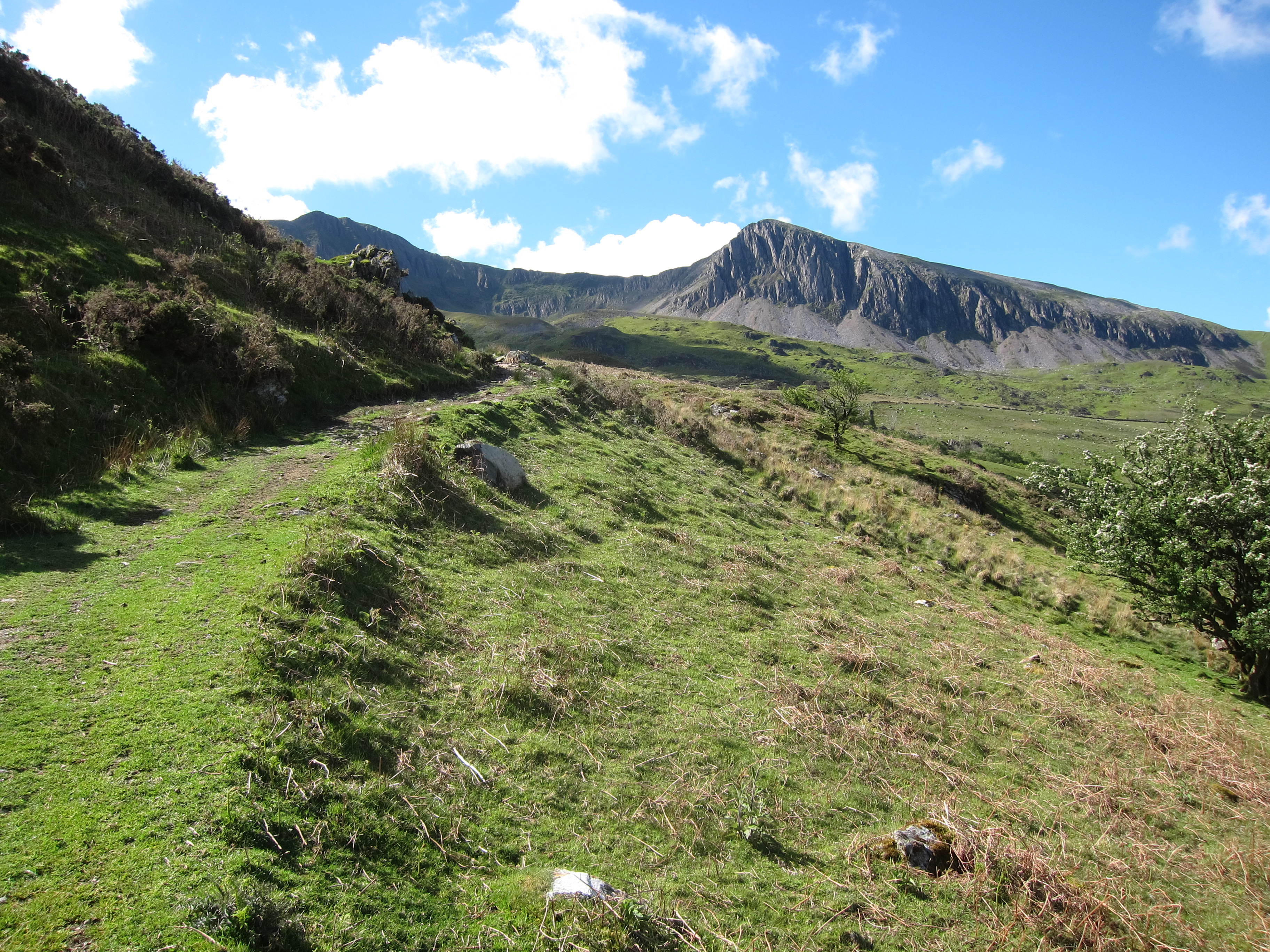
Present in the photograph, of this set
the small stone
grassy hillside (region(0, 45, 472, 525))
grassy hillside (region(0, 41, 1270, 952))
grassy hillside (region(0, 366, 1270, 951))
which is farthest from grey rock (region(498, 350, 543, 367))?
the small stone

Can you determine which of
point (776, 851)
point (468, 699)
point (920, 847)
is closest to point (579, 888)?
point (776, 851)

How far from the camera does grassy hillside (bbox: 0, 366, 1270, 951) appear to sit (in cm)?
462

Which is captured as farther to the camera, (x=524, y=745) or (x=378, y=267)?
(x=378, y=267)

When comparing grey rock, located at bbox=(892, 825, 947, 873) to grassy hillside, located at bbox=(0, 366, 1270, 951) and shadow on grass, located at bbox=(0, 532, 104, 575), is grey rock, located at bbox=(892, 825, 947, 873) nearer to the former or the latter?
grassy hillside, located at bbox=(0, 366, 1270, 951)

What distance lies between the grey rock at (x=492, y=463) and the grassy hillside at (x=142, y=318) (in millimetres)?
4709

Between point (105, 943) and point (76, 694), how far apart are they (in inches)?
101

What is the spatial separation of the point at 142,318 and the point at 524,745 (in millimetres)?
13500

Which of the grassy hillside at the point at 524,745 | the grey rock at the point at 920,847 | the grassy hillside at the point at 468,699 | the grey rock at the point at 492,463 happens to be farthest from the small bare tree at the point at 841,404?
the grey rock at the point at 920,847

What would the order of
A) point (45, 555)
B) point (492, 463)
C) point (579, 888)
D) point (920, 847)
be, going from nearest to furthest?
point (579, 888) → point (920, 847) → point (45, 555) → point (492, 463)

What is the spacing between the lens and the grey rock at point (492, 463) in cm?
1411

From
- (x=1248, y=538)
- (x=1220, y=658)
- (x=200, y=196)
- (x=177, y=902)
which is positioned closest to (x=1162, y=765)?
(x=1248, y=538)

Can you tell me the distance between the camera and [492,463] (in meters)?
14.3

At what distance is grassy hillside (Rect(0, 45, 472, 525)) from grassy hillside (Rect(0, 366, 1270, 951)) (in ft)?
5.20

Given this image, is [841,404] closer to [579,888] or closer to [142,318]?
[142,318]
